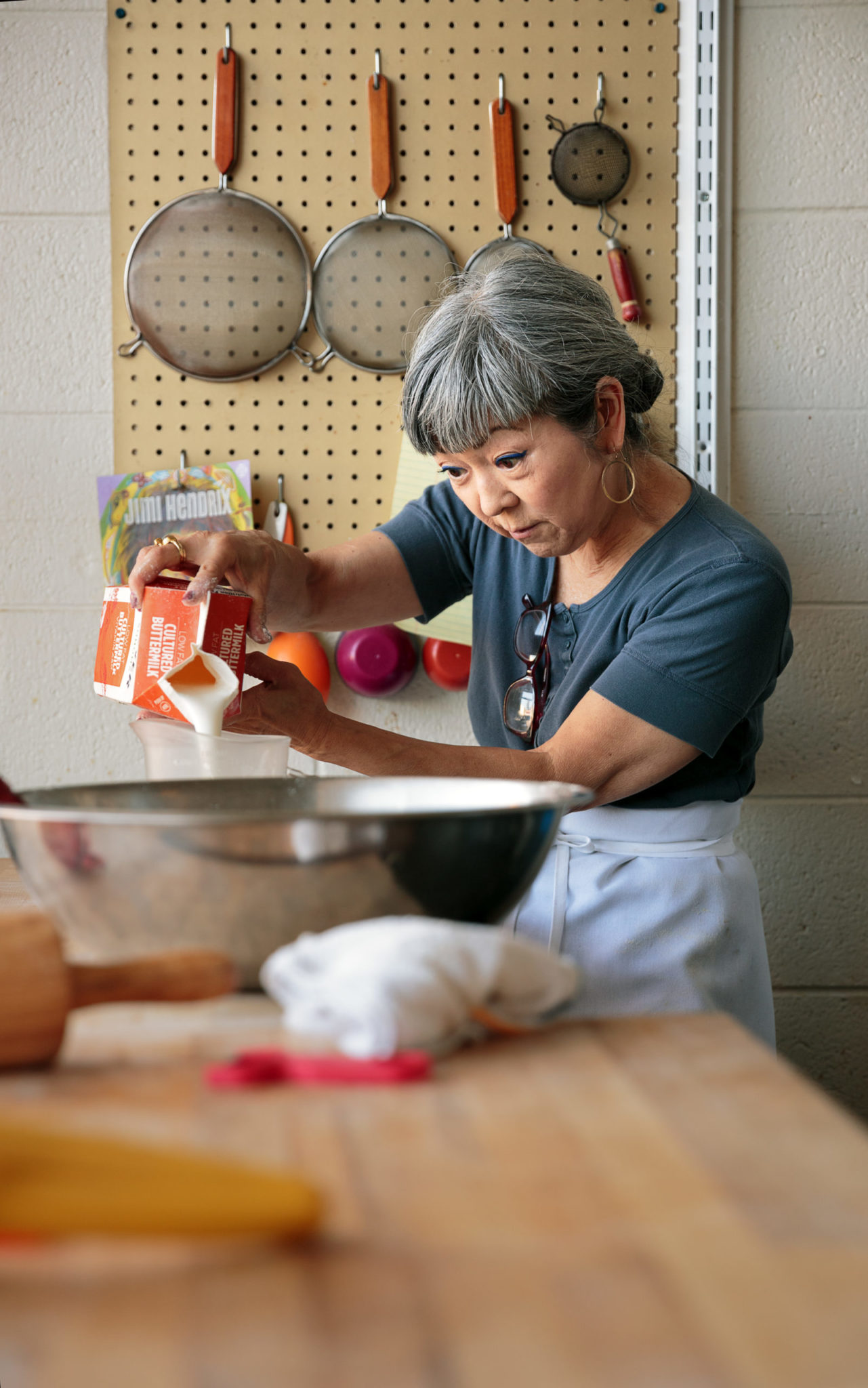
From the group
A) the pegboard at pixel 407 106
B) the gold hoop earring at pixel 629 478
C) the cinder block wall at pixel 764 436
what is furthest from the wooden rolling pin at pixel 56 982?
the pegboard at pixel 407 106

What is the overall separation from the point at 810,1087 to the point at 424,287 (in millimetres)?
1405

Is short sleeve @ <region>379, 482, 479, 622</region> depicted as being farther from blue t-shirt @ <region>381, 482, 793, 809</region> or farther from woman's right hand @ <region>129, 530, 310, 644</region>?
woman's right hand @ <region>129, 530, 310, 644</region>

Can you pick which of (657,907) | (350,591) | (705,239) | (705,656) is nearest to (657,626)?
(705,656)

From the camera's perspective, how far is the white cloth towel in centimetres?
50

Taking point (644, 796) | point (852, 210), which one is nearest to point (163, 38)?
point (852, 210)

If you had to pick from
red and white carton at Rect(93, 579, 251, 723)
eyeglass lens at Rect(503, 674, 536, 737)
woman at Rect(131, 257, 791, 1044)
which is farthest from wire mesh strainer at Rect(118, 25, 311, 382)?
red and white carton at Rect(93, 579, 251, 723)

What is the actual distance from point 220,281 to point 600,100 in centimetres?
62

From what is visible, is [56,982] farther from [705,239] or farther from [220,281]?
[705,239]

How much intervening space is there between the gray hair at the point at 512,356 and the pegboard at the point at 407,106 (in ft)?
1.20

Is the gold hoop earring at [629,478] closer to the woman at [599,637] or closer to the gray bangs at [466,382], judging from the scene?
the woman at [599,637]

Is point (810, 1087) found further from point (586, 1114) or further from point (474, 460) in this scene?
point (474, 460)

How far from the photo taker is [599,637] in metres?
1.36

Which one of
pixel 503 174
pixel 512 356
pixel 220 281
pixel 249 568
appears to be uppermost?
pixel 503 174

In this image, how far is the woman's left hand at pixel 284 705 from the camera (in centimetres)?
116
